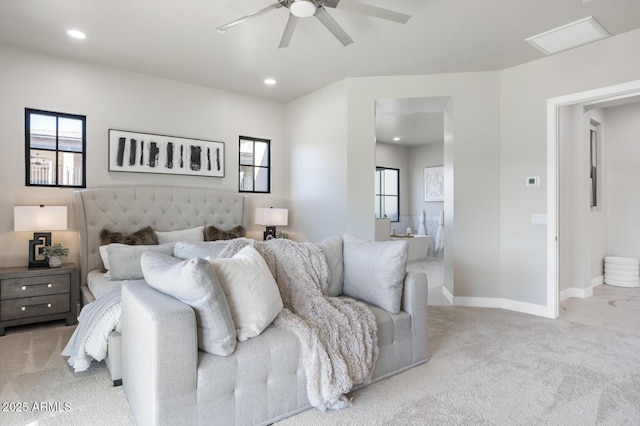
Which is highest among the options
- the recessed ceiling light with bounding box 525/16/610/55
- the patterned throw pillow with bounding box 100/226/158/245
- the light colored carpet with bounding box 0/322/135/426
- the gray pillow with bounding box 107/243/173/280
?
the recessed ceiling light with bounding box 525/16/610/55

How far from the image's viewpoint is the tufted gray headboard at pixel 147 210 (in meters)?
3.86

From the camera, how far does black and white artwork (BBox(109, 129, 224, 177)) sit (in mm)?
4273

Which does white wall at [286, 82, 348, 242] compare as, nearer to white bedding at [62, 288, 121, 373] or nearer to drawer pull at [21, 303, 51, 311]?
white bedding at [62, 288, 121, 373]

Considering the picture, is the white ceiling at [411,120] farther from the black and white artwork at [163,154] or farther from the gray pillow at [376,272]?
the gray pillow at [376,272]

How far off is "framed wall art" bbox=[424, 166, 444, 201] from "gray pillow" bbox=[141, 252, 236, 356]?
7382 millimetres

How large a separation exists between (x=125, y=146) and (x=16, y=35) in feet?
4.44

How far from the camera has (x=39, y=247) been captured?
375 centimetres

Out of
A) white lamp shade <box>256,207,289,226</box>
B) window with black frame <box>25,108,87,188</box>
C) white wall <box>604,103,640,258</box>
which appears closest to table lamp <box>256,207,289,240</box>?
white lamp shade <box>256,207,289,226</box>

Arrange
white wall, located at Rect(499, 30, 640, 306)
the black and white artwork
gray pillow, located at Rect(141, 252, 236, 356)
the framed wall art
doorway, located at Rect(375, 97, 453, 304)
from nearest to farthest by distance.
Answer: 1. gray pillow, located at Rect(141, 252, 236, 356)
2. white wall, located at Rect(499, 30, 640, 306)
3. the black and white artwork
4. doorway, located at Rect(375, 97, 453, 304)
5. the framed wall art

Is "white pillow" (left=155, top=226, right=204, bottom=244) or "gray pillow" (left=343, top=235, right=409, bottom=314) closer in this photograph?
"gray pillow" (left=343, top=235, right=409, bottom=314)

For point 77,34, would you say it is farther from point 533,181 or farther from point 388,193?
point 388,193

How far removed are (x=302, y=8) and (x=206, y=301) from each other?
6.48ft

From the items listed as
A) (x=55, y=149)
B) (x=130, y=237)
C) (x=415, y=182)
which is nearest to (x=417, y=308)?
(x=130, y=237)

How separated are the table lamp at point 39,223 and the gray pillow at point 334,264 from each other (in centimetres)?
266
